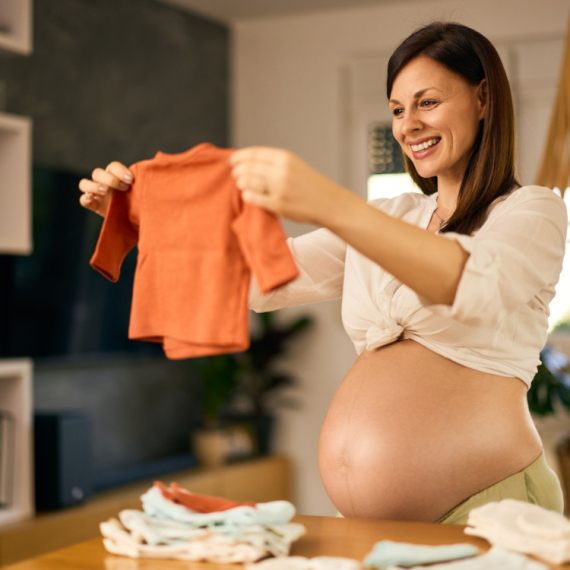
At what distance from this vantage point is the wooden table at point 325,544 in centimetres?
102

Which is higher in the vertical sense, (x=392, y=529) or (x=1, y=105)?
(x=1, y=105)

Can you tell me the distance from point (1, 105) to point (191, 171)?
7.72 ft

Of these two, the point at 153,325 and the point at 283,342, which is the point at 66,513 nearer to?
the point at 283,342

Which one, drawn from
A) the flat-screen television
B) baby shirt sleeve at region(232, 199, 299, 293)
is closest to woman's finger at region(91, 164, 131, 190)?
baby shirt sleeve at region(232, 199, 299, 293)

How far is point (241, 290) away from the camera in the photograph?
A: 107cm

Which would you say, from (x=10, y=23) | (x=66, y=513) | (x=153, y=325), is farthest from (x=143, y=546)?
(x=10, y=23)

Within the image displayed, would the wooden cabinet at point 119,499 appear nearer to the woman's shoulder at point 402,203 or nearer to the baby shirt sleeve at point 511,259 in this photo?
the woman's shoulder at point 402,203

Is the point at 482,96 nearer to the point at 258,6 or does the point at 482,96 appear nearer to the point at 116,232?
the point at 116,232

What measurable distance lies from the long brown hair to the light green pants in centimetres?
42

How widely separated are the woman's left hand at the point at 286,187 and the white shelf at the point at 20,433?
226 cm

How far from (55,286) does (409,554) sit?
287 centimetres

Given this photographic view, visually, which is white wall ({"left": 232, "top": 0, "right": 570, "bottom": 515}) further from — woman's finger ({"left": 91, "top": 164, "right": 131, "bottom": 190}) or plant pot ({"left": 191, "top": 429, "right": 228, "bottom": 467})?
woman's finger ({"left": 91, "top": 164, "right": 131, "bottom": 190})

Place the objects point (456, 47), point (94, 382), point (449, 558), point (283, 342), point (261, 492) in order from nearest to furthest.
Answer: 1. point (449, 558)
2. point (456, 47)
3. point (94, 382)
4. point (261, 492)
5. point (283, 342)

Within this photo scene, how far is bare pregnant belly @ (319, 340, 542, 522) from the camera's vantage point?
49.1 inches
